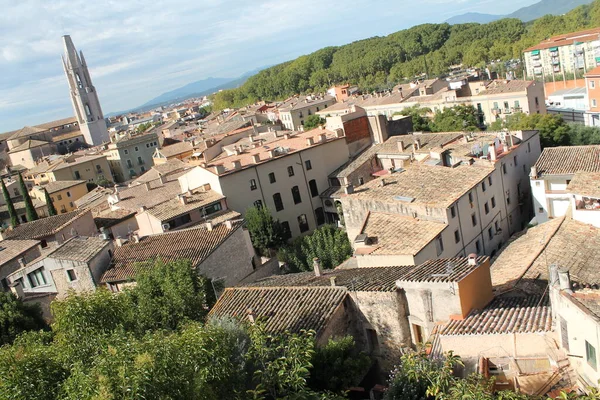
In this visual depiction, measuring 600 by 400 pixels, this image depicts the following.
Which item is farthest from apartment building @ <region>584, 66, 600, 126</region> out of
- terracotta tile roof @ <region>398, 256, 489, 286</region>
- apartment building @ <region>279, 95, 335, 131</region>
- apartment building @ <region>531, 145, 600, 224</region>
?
terracotta tile roof @ <region>398, 256, 489, 286</region>

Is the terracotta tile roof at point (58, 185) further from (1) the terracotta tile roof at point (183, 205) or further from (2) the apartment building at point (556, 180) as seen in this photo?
(2) the apartment building at point (556, 180)

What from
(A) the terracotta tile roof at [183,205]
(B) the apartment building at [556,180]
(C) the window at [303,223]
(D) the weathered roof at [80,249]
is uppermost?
(D) the weathered roof at [80,249]

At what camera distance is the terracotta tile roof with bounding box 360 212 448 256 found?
2433 cm

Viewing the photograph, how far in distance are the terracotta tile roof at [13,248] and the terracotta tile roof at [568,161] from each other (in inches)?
1241

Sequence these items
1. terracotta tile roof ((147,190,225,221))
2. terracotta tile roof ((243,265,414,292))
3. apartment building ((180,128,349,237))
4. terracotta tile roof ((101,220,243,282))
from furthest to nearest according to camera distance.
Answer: apartment building ((180,128,349,237)), terracotta tile roof ((147,190,225,221)), terracotta tile roof ((101,220,243,282)), terracotta tile roof ((243,265,414,292))

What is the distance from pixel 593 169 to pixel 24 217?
56173 mm

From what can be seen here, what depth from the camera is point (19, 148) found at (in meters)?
106

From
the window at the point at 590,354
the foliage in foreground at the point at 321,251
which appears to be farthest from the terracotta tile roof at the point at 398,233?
the window at the point at 590,354

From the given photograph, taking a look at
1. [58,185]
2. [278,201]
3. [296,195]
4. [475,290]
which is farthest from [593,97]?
[58,185]

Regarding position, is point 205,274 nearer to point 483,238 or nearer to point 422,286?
point 422,286

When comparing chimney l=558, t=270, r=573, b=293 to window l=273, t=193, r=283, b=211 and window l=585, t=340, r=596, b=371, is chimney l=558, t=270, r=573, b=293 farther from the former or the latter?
window l=273, t=193, r=283, b=211

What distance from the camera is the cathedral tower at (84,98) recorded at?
12300cm

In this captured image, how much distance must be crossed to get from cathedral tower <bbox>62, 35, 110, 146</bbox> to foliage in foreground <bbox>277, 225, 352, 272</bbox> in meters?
102

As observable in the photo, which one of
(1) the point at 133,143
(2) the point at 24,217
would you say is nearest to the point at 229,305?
(2) the point at 24,217
